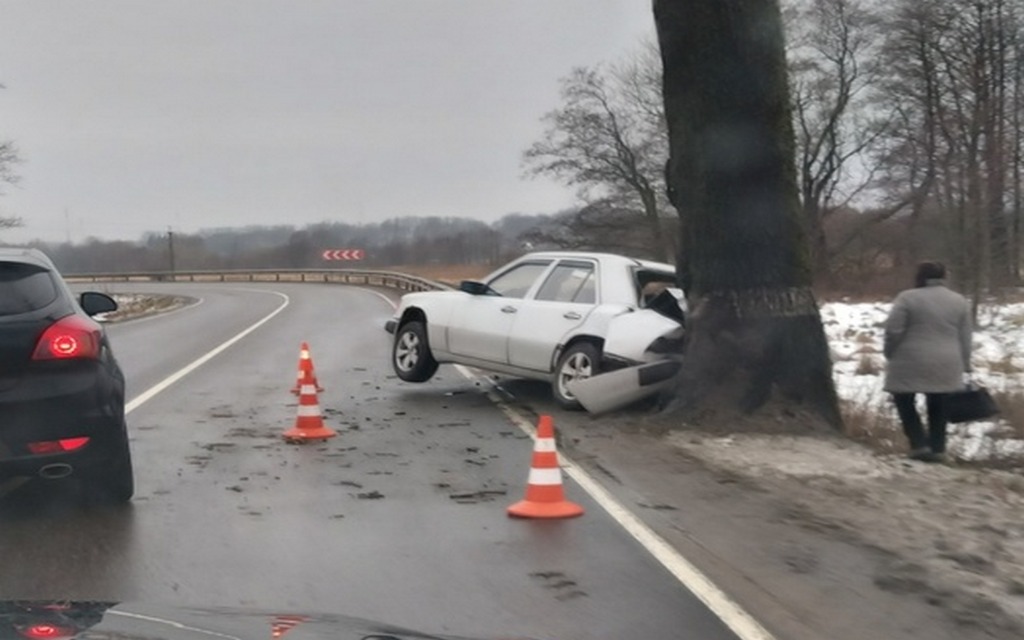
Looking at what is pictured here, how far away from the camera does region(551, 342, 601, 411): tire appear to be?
12.5 m

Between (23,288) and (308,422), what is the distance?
13.4 feet

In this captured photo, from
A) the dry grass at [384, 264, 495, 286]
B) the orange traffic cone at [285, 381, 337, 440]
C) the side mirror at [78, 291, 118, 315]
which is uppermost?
the side mirror at [78, 291, 118, 315]

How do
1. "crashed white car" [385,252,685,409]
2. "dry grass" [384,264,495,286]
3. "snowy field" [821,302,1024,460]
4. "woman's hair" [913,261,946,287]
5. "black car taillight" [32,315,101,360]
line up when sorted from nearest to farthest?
"black car taillight" [32,315,101,360], "woman's hair" [913,261,946,287], "snowy field" [821,302,1024,460], "crashed white car" [385,252,685,409], "dry grass" [384,264,495,286]

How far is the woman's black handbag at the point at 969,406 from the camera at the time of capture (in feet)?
32.7

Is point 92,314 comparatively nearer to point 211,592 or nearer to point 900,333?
point 211,592

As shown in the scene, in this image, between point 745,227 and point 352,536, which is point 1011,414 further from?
point 352,536

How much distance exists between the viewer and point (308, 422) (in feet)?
36.3

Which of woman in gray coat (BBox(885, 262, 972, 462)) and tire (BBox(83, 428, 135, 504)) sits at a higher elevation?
woman in gray coat (BBox(885, 262, 972, 462))

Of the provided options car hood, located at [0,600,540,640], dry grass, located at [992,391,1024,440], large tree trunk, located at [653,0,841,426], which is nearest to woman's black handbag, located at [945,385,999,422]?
large tree trunk, located at [653,0,841,426]

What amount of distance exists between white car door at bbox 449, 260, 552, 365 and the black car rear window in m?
6.88

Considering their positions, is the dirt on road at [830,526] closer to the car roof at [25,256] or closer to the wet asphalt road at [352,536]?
the wet asphalt road at [352,536]

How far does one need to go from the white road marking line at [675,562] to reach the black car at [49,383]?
3.18 metres

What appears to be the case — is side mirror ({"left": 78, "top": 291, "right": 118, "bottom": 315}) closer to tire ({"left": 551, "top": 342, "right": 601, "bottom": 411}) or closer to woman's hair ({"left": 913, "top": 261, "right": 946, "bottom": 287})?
tire ({"left": 551, "top": 342, "right": 601, "bottom": 411})

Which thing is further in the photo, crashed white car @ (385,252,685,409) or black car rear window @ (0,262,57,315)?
crashed white car @ (385,252,685,409)
